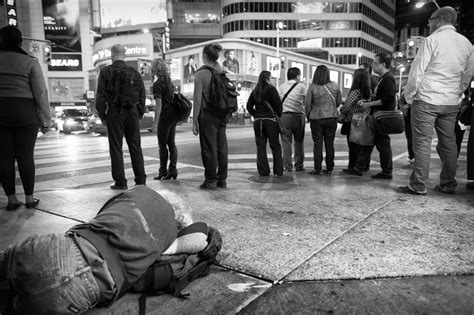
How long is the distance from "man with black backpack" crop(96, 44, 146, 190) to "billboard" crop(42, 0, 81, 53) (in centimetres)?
7401

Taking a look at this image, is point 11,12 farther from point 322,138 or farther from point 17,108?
point 322,138

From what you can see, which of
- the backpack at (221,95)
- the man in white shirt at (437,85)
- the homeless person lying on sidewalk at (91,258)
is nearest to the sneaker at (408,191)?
the man in white shirt at (437,85)

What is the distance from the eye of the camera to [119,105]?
16.1ft

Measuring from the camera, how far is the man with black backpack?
4840 mm

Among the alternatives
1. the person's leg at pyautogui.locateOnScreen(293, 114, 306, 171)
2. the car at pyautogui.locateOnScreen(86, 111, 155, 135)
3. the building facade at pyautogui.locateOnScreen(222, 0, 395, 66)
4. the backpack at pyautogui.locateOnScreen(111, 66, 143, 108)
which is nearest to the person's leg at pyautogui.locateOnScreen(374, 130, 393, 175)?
the person's leg at pyautogui.locateOnScreen(293, 114, 306, 171)

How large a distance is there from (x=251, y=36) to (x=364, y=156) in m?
70.0

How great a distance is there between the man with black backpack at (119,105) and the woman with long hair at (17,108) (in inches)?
34.6

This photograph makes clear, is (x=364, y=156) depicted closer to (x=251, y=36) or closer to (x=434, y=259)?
(x=434, y=259)

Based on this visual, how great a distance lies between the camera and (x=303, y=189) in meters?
4.86

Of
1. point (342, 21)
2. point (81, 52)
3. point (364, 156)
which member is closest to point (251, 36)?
point (342, 21)

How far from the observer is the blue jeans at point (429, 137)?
4.25 meters

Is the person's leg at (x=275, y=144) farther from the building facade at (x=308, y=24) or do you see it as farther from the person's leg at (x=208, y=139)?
the building facade at (x=308, y=24)

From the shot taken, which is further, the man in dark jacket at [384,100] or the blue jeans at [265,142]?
the blue jeans at [265,142]

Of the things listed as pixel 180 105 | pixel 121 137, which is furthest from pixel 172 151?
pixel 121 137
